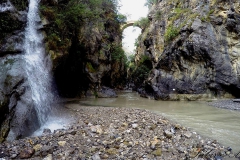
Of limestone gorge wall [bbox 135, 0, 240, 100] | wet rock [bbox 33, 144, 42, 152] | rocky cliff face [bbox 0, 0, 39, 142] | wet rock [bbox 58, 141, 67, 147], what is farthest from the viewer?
limestone gorge wall [bbox 135, 0, 240, 100]

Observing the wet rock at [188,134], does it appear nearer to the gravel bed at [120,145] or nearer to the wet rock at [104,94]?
the gravel bed at [120,145]

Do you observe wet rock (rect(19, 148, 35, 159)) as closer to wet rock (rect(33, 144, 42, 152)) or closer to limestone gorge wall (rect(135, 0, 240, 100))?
wet rock (rect(33, 144, 42, 152))

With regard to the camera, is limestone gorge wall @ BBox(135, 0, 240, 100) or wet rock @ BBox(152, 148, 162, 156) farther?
limestone gorge wall @ BBox(135, 0, 240, 100)

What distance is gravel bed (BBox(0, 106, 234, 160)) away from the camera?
479 centimetres

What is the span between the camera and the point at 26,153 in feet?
15.7

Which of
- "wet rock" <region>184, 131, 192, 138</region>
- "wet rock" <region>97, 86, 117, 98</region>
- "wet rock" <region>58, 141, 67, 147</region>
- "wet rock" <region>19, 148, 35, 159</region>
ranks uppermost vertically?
"wet rock" <region>97, 86, 117, 98</region>

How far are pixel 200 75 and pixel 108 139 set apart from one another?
43.5ft

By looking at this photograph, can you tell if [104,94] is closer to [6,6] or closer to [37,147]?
[6,6]

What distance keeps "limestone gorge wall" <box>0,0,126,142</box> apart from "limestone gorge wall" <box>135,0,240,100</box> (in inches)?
241

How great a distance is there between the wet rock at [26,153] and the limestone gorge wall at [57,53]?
1120 mm

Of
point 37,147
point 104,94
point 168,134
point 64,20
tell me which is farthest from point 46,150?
point 104,94

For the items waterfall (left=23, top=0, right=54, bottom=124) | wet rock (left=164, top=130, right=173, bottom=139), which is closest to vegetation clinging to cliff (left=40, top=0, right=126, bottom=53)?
waterfall (left=23, top=0, right=54, bottom=124)

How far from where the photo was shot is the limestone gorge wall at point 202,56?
15.9 metres

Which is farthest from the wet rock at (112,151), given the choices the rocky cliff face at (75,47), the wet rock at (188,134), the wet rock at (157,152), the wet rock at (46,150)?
the rocky cliff face at (75,47)
